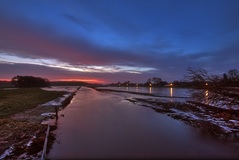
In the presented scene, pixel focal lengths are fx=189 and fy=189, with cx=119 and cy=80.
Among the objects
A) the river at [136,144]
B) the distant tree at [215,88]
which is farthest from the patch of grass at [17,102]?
the distant tree at [215,88]

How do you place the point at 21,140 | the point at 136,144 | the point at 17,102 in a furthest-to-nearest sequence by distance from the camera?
the point at 17,102, the point at 136,144, the point at 21,140

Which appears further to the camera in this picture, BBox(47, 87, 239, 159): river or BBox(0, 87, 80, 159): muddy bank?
BBox(47, 87, 239, 159): river

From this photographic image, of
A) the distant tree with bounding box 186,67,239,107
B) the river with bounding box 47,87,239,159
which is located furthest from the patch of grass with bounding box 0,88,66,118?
the distant tree with bounding box 186,67,239,107

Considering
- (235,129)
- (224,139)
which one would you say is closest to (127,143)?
(224,139)

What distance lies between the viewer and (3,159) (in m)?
7.61

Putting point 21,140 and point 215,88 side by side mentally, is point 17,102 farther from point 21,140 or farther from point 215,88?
point 215,88

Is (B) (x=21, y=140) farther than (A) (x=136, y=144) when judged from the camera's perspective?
No

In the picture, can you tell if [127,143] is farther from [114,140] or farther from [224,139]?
[224,139]

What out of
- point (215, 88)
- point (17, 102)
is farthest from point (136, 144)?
point (17, 102)

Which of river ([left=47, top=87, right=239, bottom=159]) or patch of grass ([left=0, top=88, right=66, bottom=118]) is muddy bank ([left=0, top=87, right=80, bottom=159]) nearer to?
river ([left=47, top=87, right=239, bottom=159])

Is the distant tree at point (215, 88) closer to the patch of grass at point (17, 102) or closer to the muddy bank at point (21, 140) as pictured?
the muddy bank at point (21, 140)

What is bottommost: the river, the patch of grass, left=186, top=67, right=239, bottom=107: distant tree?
the river

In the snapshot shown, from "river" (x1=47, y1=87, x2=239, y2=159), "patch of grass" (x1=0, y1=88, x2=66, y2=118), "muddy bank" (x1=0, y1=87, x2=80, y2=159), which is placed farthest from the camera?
"patch of grass" (x1=0, y1=88, x2=66, y2=118)

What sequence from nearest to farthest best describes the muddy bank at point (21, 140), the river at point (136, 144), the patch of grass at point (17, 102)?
the muddy bank at point (21, 140) → the river at point (136, 144) → the patch of grass at point (17, 102)
